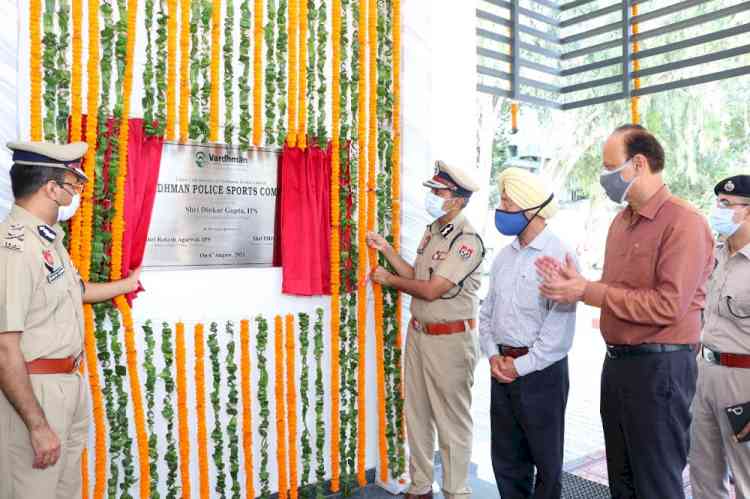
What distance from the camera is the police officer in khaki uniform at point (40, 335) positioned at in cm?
191

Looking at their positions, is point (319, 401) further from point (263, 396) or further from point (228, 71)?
point (228, 71)

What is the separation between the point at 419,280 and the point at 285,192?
855mm

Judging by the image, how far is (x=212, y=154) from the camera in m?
2.92

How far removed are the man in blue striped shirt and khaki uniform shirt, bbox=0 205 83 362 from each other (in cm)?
175

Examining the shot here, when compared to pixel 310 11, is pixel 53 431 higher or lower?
lower

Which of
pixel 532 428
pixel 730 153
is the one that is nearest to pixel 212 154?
pixel 532 428

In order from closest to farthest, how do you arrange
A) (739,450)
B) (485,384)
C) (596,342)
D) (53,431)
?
(53,431), (739,450), (485,384), (596,342)

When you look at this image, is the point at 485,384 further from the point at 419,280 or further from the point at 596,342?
the point at 419,280

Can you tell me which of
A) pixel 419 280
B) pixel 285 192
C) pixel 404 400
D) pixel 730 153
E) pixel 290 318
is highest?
pixel 730 153

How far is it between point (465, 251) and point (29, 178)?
194 centimetres

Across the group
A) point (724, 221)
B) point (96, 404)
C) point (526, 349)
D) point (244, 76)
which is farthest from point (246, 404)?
point (724, 221)

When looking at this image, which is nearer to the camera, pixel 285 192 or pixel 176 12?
pixel 176 12

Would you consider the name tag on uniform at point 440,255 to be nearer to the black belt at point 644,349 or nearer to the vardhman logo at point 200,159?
the black belt at point 644,349

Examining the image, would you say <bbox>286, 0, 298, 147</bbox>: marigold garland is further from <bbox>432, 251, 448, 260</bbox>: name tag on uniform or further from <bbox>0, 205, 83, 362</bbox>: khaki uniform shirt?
<bbox>0, 205, 83, 362</bbox>: khaki uniform shirt
